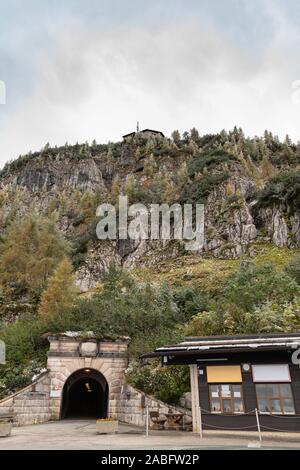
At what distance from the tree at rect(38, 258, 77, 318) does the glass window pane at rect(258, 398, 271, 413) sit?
13.2m

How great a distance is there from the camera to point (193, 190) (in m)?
48.7

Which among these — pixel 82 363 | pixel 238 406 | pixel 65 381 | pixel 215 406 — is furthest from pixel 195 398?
pixel 65 381

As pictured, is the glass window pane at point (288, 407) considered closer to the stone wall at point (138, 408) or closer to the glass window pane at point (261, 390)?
the glass window pane at point (261, 390)

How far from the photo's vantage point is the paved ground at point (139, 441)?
8422 mm

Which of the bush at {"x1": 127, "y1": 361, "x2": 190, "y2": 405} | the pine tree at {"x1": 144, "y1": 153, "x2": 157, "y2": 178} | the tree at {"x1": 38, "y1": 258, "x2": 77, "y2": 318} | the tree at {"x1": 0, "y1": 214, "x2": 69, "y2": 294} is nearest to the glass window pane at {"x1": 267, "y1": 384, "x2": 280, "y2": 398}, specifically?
the bush at {"x1": 127, "y1": 361, "x2": 190, "y2": 405}

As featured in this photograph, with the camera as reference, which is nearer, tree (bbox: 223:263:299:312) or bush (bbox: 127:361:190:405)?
bush (bbox: 127:361:190:405)

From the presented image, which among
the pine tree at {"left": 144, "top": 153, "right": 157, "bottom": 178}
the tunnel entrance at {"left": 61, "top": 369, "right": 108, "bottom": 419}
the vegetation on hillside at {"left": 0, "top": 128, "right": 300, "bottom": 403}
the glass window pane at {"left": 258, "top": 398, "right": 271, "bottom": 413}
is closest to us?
the glass window pane at {"left": 258, "top": 398, "right": 271, "bottom": 413}

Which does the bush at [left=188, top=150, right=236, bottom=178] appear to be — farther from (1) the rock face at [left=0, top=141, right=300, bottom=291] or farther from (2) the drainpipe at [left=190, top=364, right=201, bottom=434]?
(2) the drainpipe at [left=190, top=364, right=201, bottom=434]

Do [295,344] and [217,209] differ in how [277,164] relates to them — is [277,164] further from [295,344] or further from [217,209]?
[295,344]

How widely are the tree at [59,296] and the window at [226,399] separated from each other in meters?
11.9

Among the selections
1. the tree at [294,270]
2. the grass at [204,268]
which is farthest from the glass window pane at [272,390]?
the grass at [204,268]

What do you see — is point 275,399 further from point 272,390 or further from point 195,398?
point 195,398

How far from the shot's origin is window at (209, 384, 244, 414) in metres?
10.7
